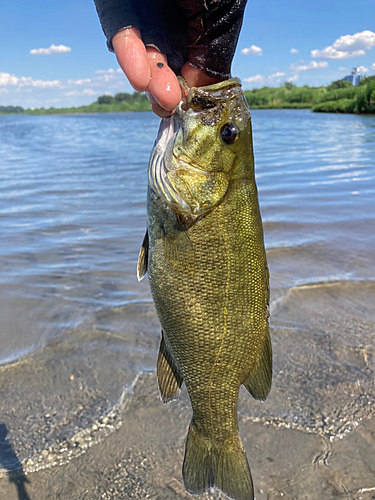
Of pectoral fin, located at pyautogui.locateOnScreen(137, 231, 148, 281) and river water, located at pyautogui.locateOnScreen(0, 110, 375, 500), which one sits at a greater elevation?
pectoral fin, located at pyautogui.locateOnScreen(137, 231, 148, 281)

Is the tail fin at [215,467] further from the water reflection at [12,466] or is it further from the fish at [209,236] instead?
the water reflection at [12,466]

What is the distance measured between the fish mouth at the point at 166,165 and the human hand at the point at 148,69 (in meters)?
0.16

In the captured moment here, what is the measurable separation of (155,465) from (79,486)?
61 centimetres

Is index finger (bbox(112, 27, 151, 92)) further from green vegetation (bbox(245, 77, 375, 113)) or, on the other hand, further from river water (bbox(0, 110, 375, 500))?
green vegetation (bbox(245, 77, 375, 113))

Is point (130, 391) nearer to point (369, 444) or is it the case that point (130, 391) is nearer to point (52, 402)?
point (52, 402)

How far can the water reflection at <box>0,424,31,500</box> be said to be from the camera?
333 cm

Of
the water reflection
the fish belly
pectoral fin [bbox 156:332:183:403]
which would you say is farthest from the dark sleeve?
the water reflection

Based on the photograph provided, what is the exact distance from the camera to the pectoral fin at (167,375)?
2602 mm

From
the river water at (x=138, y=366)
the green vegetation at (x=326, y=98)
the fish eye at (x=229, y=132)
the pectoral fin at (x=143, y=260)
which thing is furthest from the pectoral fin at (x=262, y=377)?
the green vegetation at (x=326, y=98)

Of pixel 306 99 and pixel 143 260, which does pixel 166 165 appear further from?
pixel 306 99

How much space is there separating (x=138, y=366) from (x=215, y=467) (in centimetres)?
234

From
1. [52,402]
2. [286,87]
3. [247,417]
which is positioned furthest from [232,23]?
[286,87]

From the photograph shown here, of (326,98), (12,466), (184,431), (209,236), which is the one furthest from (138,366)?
(326,98)

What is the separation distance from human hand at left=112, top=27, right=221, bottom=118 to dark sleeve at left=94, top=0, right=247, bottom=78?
0.04m
